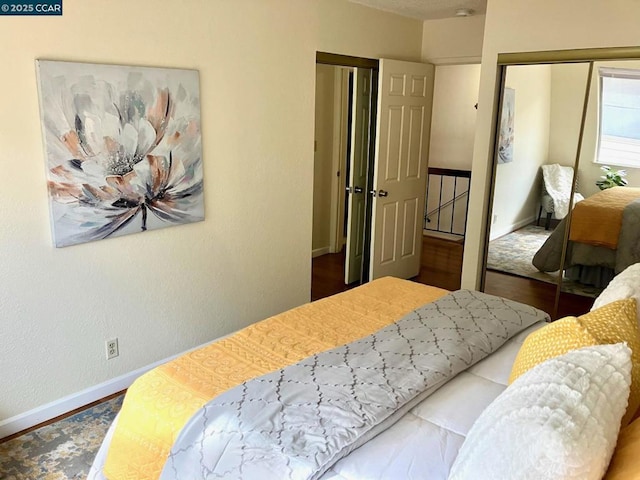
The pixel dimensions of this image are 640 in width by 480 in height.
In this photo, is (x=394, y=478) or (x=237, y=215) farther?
(x=237, y=215)

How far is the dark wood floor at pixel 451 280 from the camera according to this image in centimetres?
371

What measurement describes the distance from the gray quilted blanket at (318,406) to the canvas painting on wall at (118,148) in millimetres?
1392

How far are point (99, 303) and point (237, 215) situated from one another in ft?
3.27

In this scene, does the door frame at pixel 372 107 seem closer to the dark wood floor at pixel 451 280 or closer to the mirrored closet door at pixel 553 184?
the dark wood floor at pixel 451 280

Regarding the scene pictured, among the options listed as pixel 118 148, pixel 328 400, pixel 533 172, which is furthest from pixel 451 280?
pixel 328 400

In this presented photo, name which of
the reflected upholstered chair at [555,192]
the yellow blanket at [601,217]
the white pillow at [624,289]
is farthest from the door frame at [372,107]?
the white pillow at [624,289]

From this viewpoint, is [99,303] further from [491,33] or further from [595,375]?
[491,33]

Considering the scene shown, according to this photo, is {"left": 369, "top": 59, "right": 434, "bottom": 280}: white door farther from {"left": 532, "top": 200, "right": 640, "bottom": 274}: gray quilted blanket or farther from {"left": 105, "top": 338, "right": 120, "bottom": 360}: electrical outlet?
{"left": 105, "top": 338, "right": 120, "bottom": 360}: electrical outlet

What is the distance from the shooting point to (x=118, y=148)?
2680 millimetres

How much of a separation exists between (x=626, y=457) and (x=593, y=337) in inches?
15.5

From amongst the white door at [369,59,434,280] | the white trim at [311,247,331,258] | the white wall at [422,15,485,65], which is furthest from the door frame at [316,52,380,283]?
the white trim at [311,247,331,258]

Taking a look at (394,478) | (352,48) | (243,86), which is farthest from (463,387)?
(352,48)

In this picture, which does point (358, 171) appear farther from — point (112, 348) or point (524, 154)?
point (112, 348)

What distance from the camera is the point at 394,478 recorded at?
54.9 inches
